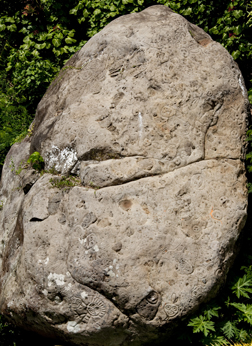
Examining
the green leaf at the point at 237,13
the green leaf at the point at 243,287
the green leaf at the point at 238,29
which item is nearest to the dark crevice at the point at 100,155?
the green leaf at the point at 243,287

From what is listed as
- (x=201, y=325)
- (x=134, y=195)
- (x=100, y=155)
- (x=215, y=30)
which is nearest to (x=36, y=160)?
(x=100, y=155)

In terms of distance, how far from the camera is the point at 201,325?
9.64ft

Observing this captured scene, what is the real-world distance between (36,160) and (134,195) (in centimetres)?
131

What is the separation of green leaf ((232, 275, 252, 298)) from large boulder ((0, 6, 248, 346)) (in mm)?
253

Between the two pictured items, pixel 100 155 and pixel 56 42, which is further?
pixel 56 42

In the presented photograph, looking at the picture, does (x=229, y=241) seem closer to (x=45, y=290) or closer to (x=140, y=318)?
(x=140, y=318)

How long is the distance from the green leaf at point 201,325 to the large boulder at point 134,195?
12cm

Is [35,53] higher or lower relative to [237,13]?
higher

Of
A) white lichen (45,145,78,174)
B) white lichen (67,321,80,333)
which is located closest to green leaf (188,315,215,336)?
white lichen (67,321,80,333)

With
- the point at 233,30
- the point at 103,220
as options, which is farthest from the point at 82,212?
the point at 233,30

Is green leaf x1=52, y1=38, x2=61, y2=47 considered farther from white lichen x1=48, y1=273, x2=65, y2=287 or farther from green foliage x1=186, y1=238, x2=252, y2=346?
green foliage x1=186, y1=238, x2=252, y2=346

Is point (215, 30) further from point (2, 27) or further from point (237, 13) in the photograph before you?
point (2, 27)

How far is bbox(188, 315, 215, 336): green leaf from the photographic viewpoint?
292 centimetres

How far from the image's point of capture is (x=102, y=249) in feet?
9.76
